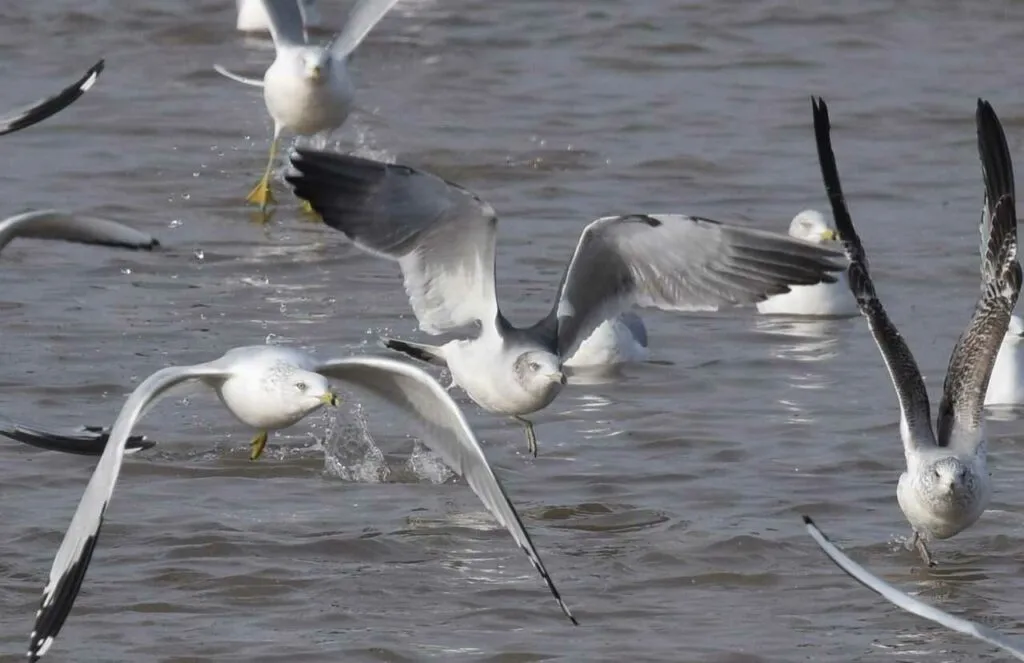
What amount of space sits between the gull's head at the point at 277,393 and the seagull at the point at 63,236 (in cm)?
67

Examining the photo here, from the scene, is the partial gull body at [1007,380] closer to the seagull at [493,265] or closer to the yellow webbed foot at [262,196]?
the seagull at [493,265]

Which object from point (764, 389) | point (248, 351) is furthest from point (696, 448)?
point (248, 351)

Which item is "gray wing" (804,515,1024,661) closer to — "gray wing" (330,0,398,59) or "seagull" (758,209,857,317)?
"seagull" (758,209,857,317)

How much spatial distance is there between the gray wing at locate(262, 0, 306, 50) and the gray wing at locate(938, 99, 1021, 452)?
5.95 meters

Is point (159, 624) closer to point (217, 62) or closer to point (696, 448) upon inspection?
point (696, 448)

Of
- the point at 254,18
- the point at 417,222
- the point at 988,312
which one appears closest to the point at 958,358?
the point at 988,312

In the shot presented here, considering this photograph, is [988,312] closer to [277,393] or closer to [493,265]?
[493,265]

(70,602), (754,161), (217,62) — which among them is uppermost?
(70,602)

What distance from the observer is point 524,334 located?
7.78m

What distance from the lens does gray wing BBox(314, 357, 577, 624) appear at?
598 cm

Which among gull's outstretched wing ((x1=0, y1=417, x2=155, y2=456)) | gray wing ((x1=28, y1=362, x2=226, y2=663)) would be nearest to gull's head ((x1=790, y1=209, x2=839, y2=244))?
gull's outstretched wing ((x1=0, y1=417, x2=155, y2=456))

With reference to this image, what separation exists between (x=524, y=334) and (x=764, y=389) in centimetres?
161

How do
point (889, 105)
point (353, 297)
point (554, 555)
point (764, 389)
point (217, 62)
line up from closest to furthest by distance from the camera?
point (554, 555)
point (764, 389)
point (353, 297)
point (889, 105)
point (217, 62)

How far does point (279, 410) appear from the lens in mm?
6137
